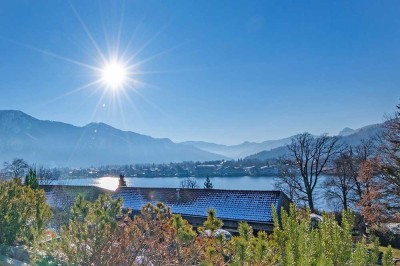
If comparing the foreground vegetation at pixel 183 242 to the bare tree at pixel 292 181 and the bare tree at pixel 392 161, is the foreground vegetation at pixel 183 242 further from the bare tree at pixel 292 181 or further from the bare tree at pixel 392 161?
the bare tree at pixel 292 181

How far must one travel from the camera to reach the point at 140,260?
9.96 ft

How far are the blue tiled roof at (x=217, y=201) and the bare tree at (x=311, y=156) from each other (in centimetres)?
997

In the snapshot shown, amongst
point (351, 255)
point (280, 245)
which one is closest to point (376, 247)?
point (351, 255)

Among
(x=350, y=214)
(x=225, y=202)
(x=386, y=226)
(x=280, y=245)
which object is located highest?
(x=350, y=214)

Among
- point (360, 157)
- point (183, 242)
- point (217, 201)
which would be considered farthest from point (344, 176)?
point (183, 242)

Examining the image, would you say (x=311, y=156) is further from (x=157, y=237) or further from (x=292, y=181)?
(x=157, y=237)

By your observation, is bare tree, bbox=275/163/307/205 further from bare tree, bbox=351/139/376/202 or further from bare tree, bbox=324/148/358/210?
bare tree, bbox=351/139/376/202

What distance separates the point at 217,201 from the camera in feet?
55.2

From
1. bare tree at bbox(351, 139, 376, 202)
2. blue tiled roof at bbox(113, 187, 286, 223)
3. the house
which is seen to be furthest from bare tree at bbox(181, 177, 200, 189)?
the house

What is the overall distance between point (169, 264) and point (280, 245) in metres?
1.18

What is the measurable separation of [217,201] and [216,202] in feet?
0.30

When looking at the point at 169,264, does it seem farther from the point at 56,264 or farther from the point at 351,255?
the point at 351,255

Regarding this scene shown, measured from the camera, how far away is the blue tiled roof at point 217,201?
15.2 meters

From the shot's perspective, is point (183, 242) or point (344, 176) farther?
point (344, 176)
